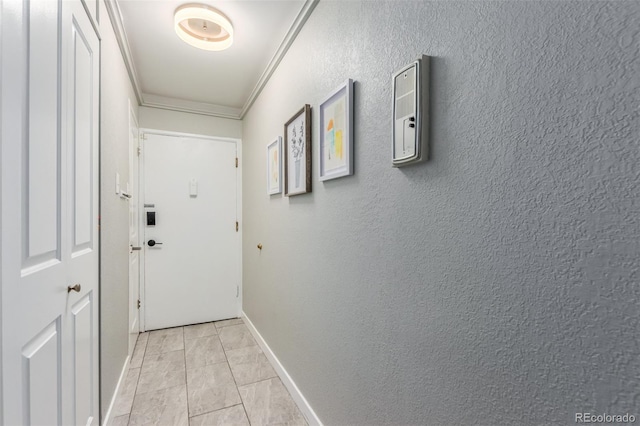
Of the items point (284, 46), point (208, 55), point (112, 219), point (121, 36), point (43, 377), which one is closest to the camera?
point (43, 377)

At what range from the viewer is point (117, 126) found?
1878 mm

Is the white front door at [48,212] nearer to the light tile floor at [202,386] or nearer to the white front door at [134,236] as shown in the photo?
the light tile floor at [202,386]

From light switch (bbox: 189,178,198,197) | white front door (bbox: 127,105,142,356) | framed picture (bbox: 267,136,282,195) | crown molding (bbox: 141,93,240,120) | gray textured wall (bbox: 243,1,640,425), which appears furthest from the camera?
light switch (bbox: 189,178,198,197)

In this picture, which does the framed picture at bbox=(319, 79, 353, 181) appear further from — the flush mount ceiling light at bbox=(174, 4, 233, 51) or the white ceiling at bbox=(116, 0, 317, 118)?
the flush mount ceiling light at bbox=(174, 4, 233, 51)

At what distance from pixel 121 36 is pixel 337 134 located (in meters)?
1.63

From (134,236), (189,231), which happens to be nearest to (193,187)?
(189,231)

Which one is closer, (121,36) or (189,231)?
(121,36)

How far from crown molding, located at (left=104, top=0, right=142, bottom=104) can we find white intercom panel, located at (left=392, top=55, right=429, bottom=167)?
1.71m

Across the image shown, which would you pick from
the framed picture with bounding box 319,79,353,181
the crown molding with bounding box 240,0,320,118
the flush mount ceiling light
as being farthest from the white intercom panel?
the flush mount ceiling light

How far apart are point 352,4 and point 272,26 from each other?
845 millimetres

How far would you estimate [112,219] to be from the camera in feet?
5.67

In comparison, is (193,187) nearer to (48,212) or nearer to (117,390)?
(117,390)

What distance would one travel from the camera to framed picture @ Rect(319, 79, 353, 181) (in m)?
1.24

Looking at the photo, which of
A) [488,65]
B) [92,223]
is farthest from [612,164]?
[92,223]
